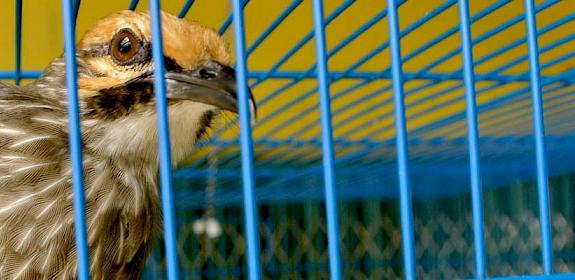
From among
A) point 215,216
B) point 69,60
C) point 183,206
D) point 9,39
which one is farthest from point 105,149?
point 215,216

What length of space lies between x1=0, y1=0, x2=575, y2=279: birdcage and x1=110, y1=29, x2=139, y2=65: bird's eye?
8.0 inches

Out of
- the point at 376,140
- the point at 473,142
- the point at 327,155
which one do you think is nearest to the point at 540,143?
the point at 473,142

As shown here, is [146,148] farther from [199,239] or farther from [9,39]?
[199,239]

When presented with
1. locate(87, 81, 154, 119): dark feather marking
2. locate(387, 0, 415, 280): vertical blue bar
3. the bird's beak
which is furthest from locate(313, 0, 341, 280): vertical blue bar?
locate(87, 81, 154, 119): dark feather marking

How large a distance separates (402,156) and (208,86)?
9.9 inches

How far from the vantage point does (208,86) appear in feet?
2.47

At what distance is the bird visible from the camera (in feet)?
2.51

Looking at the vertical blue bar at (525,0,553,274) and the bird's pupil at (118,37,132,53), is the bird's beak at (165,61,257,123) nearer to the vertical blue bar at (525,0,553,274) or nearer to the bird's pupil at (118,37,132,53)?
the bird's pupil at (118,37,132,53)

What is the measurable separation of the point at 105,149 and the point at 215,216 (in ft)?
5.40

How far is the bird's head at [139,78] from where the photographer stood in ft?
2.51

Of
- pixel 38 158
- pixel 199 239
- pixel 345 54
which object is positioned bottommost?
pixel 199 239

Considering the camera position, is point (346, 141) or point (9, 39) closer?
point (9, 39)

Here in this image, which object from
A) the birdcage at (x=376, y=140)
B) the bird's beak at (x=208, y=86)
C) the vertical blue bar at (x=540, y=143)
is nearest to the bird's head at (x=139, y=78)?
the bird's beak at (x=208, y=86)

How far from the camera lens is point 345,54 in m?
2.06
